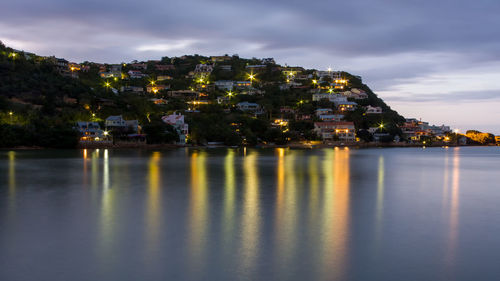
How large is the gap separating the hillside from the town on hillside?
6.9 inches

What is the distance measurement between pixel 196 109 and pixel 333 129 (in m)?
24.9

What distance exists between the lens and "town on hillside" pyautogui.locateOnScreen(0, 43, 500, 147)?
5556 cm

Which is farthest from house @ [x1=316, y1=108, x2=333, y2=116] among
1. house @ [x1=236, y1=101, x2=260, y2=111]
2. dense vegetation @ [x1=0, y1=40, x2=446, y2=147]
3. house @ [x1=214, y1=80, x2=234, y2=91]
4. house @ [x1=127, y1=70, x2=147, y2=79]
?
house @ [x1=127, y1=70, x2=147, y2=79]

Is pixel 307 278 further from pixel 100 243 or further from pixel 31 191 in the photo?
pixel 31 191

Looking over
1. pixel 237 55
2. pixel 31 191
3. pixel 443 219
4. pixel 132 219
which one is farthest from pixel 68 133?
pixel 237 55

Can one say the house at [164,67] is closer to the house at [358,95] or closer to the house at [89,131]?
the house at [358,95]

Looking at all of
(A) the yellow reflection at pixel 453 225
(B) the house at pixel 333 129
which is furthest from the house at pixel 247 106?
(A) the yellow reflection at pixel 453 225

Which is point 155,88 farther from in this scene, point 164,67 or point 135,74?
point 164,67

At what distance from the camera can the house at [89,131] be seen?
54719mm

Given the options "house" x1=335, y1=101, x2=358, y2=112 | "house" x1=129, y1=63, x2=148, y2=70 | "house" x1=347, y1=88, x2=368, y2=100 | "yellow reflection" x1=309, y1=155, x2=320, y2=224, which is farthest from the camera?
"house" x1=129, y1=63, x2=148, y2=70

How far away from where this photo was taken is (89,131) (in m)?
55.3

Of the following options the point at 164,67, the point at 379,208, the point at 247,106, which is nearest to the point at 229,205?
the point at 379,208

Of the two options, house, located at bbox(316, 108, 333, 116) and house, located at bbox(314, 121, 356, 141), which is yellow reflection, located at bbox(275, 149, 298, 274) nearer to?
house, located at bbox(314, 121, 356, 141)

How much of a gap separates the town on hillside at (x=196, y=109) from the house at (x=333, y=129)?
0.18 m
